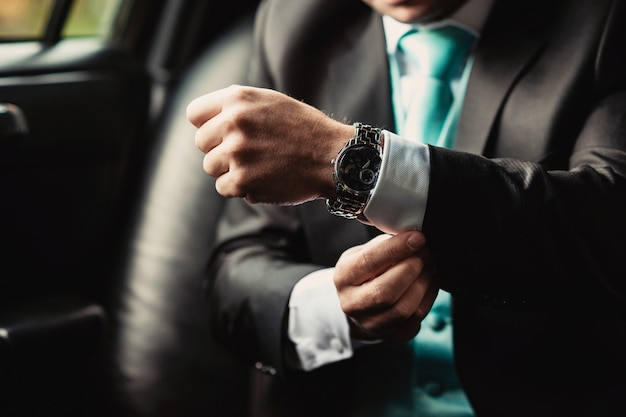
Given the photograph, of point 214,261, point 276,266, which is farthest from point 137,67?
point 276,266

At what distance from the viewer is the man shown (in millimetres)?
1043

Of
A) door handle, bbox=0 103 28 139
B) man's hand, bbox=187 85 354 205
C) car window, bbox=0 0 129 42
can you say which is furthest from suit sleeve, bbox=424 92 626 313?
car window, bbox=0 0 129 42

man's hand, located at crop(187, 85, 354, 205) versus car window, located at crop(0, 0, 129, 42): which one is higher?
man's hand, located at crop(187, 85, 354, 205)

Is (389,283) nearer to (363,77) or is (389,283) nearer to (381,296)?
(381,296)

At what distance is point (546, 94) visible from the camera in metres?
1.28

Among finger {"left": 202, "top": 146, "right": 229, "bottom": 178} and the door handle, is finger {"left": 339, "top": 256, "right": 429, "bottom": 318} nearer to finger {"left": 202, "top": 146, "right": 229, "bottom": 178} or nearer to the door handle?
finger {"left": 202, "top": 146, "right": 229, "bottom": 178}

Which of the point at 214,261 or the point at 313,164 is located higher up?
the point at 313,164

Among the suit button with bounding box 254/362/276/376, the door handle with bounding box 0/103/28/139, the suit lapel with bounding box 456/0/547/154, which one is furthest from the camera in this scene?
the door handle with bounding box 0/103/28/139

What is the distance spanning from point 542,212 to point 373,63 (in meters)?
0.46

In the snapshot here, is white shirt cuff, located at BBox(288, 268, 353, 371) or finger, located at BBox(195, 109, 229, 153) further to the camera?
white shirt cuff, located at BBox(288, 268, 353, 371)

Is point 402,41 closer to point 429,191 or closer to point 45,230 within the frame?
point 429,191

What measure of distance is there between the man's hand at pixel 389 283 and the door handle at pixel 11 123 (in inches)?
34.2

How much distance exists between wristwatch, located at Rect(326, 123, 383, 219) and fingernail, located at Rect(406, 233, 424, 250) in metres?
0.07

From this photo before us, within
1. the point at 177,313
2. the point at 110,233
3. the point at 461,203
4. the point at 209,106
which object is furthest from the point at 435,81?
the point at 110,233
